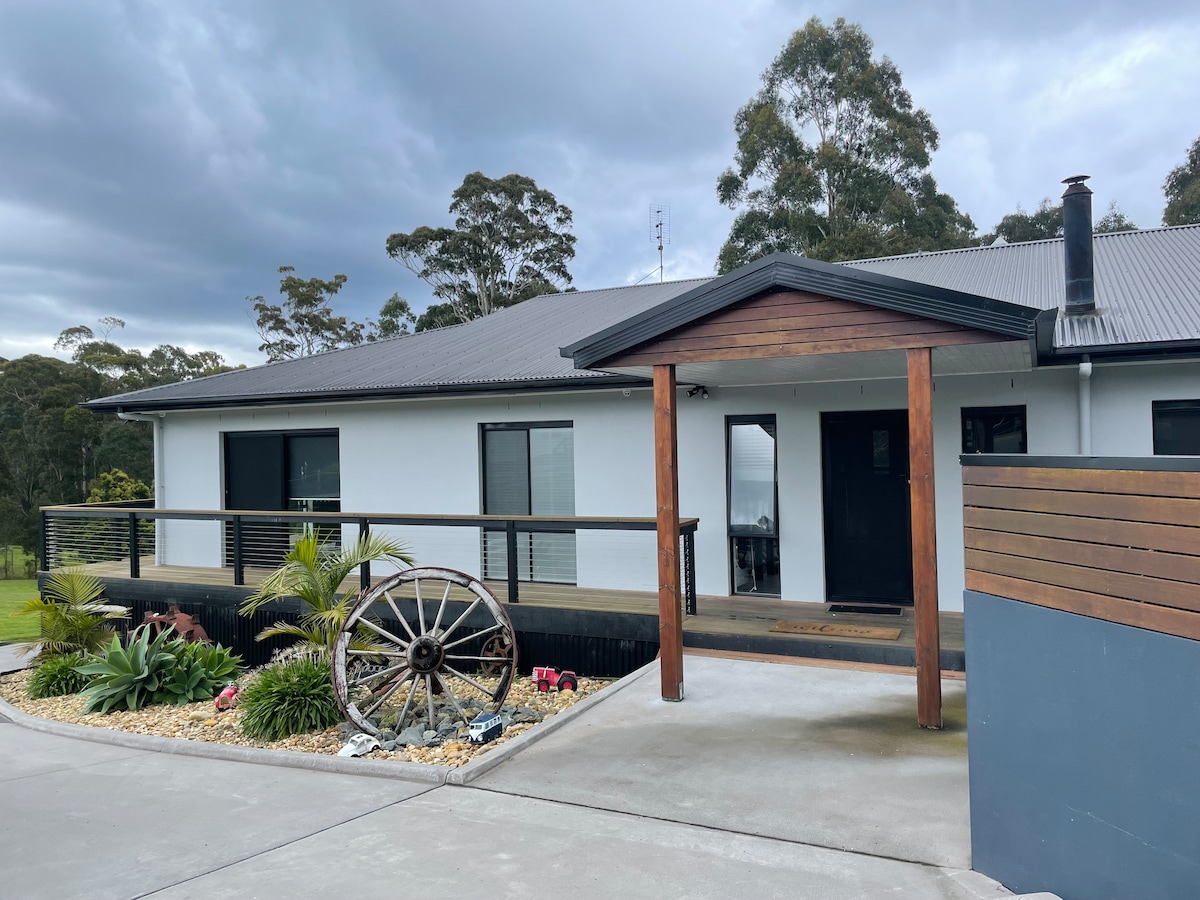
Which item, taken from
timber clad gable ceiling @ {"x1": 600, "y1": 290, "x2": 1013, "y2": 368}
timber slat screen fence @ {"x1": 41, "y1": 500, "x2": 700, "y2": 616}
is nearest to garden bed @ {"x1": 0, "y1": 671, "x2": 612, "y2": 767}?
timber slat screen fence @ {"x1": 41, "y1": 500, "x2": 700, "y2": 616}

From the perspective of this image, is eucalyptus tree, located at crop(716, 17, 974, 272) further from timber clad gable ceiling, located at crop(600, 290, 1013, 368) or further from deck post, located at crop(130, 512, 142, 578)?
timber clad gable ceiling, located at crop(600, 290, 1013, 368)

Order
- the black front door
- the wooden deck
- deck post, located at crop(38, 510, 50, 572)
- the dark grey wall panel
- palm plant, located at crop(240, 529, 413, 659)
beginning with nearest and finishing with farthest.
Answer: the dark grey wall panel, the wooden deck, palm plant, located at crop(240, 529, 413, 659), the black front door, deck post, located at crop(38, 510, 50, 572)

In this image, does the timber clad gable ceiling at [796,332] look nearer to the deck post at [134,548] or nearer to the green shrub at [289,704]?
the green shrub at [289,704]

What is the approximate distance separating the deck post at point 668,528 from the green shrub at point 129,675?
16.4ft

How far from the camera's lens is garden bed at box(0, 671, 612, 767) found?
582 cm

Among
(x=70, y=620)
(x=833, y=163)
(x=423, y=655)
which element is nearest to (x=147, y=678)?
(x=70, y=620)

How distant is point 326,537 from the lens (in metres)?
10.9

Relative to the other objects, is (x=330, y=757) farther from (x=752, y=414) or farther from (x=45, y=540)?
(x=45, y=540)

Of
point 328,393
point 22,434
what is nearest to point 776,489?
point 328,393

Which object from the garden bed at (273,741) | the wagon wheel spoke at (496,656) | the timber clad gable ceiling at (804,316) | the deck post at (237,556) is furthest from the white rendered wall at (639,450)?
the timber clad gable ceiling at (804,316)

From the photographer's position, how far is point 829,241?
85.4 feet

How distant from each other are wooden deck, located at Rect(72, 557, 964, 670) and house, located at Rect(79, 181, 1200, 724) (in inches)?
13.8

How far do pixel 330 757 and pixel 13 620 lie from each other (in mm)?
16164

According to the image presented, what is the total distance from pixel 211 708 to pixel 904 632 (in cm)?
626
